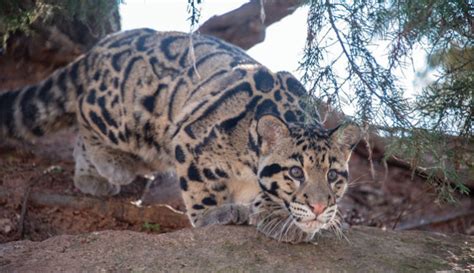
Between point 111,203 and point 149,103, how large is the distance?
1157mm

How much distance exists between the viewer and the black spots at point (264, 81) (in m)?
5.91

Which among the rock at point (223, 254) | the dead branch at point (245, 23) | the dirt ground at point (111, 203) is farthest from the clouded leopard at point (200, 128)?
the dead branch at point (245, 23)

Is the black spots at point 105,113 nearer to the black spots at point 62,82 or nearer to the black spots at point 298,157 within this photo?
the black spots at point 62,82

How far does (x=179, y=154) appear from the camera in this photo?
590 centimetres

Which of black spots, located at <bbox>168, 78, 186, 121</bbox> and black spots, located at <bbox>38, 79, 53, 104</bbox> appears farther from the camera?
black spots, located at <bbox>38, 79, 53, 104</bbox>

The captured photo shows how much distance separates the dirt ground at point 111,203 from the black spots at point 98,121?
630 millimetres

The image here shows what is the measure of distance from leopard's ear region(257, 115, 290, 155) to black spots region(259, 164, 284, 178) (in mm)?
138

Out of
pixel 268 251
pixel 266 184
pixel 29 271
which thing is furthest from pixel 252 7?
pixel 29 271

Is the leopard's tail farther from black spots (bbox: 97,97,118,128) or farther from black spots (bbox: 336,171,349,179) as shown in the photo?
black spots (bbox: 336,171,349,179)

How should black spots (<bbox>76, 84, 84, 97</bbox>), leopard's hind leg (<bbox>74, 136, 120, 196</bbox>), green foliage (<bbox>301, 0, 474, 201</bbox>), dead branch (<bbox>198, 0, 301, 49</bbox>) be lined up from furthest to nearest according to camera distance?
dead branch (<bbox>198, 0, 301, 49</bbox>) < leopard's hind leg (<bbox>74, 136, 120, 196</bbox>) < black spots (<bbox>76, 84, 84, 97</bbox>) < green foliage (<bbox>301, 0, 474, 201</bbox>)

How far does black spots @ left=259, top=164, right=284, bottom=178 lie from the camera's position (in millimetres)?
5134

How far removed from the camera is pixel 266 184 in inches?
205

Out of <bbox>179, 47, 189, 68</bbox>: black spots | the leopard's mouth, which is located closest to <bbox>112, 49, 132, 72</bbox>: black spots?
<bbox>179, 47, 189, 68</bbox>: black spots

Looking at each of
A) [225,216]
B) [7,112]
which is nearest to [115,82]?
[7,112]
